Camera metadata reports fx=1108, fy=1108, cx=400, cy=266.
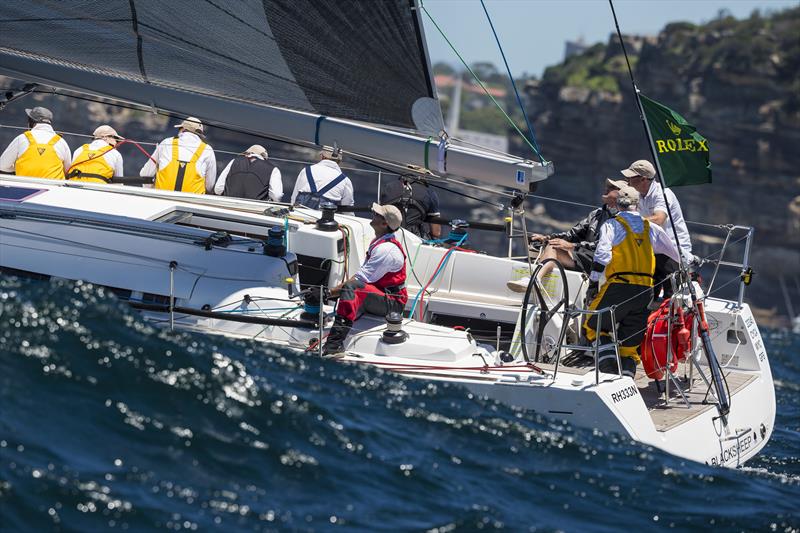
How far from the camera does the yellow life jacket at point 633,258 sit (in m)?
7.11

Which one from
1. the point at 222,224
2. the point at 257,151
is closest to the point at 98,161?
the point at 257,151

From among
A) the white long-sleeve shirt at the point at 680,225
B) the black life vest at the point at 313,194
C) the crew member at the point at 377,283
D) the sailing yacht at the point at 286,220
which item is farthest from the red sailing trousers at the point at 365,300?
the white long-sleeve shirt at the point at 680,225

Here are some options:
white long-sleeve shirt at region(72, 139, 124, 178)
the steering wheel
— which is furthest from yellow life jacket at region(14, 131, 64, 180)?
the steering wheel

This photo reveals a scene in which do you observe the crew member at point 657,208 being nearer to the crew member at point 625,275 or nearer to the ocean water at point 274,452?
the crew member at point 625,275

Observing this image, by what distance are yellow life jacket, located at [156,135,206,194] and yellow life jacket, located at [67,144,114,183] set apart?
44cm

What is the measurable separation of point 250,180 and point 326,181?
66cm

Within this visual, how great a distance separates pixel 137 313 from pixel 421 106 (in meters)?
2.13

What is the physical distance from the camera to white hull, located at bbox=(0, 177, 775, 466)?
21.6 feet

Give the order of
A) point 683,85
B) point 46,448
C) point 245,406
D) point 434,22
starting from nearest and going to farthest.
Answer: point 46,448
point 245,406
point 434,22
point 683,85

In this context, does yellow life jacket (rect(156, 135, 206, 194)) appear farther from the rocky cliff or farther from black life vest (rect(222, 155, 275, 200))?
the rocky cliff

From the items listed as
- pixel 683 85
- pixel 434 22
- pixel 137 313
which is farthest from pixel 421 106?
pixel 683 85

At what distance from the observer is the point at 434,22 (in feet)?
23.3

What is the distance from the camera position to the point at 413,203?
9.27m

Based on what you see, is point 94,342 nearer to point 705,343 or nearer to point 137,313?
point 137,313
